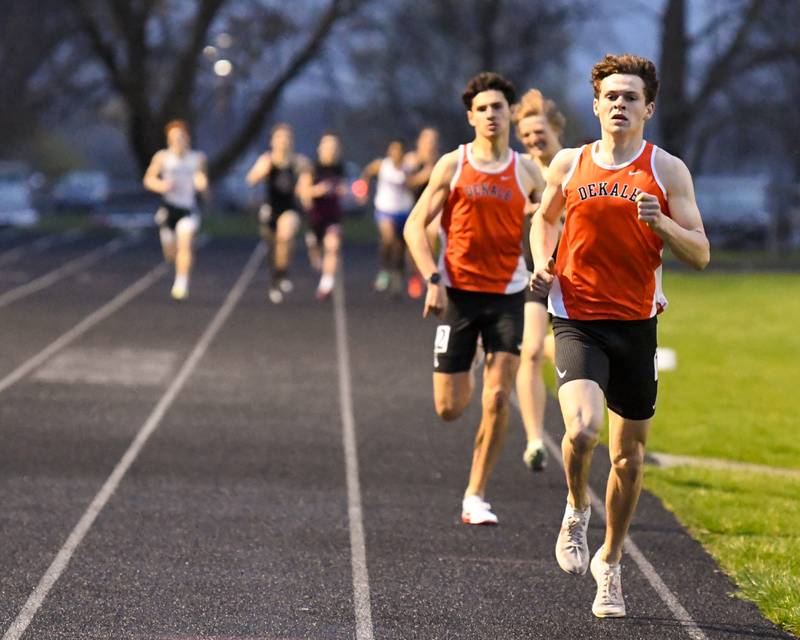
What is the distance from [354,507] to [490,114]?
2.18 m

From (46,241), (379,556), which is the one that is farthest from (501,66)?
(379,556)

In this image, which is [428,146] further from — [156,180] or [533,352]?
[533,352]

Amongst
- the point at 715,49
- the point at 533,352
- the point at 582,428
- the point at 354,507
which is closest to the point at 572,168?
the point at 582,428

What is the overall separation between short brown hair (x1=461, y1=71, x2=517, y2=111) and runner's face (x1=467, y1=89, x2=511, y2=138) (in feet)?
0.08

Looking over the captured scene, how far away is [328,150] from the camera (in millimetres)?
21875

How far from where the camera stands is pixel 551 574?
24.8 feet

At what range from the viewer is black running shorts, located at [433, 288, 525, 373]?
8500 mm

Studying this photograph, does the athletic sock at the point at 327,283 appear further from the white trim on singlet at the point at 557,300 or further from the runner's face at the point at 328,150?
the white trim on singlet at the point at 557,300

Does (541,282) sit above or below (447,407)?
above

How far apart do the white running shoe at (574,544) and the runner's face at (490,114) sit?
222 cm

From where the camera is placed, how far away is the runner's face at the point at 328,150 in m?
21.8

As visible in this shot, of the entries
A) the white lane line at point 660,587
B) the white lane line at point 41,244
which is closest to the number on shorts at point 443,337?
the white lane line at point 660,587

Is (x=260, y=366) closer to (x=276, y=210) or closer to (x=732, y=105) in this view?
(x=276, y=210)

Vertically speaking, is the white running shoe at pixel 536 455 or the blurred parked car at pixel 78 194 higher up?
the white running shoe at pixel 536 455
